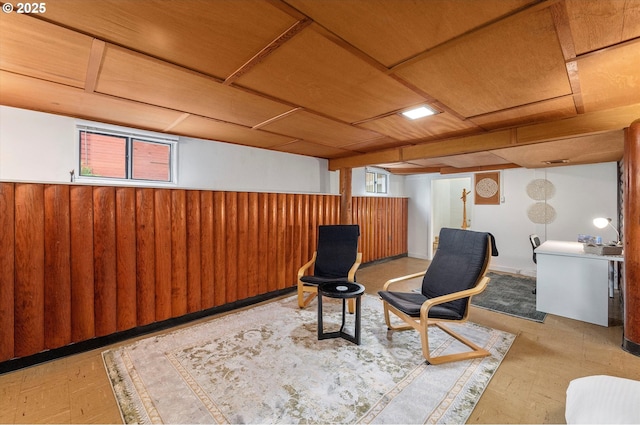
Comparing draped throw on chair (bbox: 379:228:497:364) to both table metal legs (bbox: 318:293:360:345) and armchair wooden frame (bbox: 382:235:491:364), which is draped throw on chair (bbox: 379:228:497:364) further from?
table metal legs (bbox: 318:293:360:345)

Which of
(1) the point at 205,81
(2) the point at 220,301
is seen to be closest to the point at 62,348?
(2) the point at 220,301

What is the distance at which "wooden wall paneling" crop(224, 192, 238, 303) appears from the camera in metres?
3.75

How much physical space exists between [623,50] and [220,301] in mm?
4246

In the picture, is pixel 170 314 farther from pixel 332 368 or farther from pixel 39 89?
pixel 39 89

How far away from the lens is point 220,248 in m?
3.68

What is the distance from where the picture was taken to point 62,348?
2600 millimetres

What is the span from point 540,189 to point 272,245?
204 inches

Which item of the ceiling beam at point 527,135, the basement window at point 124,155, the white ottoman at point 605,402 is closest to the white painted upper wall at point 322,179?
the basement window at point 124,155

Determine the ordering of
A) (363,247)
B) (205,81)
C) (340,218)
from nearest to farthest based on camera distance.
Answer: (205,81)
(340,218)
(363,247)

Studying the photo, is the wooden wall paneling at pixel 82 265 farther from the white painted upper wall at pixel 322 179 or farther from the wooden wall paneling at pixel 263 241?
the wooden wall paneling at pixel 263 241

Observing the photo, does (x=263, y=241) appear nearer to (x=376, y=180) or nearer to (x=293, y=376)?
(x=293, y=376)

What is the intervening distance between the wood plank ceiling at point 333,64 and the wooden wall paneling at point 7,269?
83 cm

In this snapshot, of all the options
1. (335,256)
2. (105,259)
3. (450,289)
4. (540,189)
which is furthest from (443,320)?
(540,189)

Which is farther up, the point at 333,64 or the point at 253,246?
the point at 333,64
